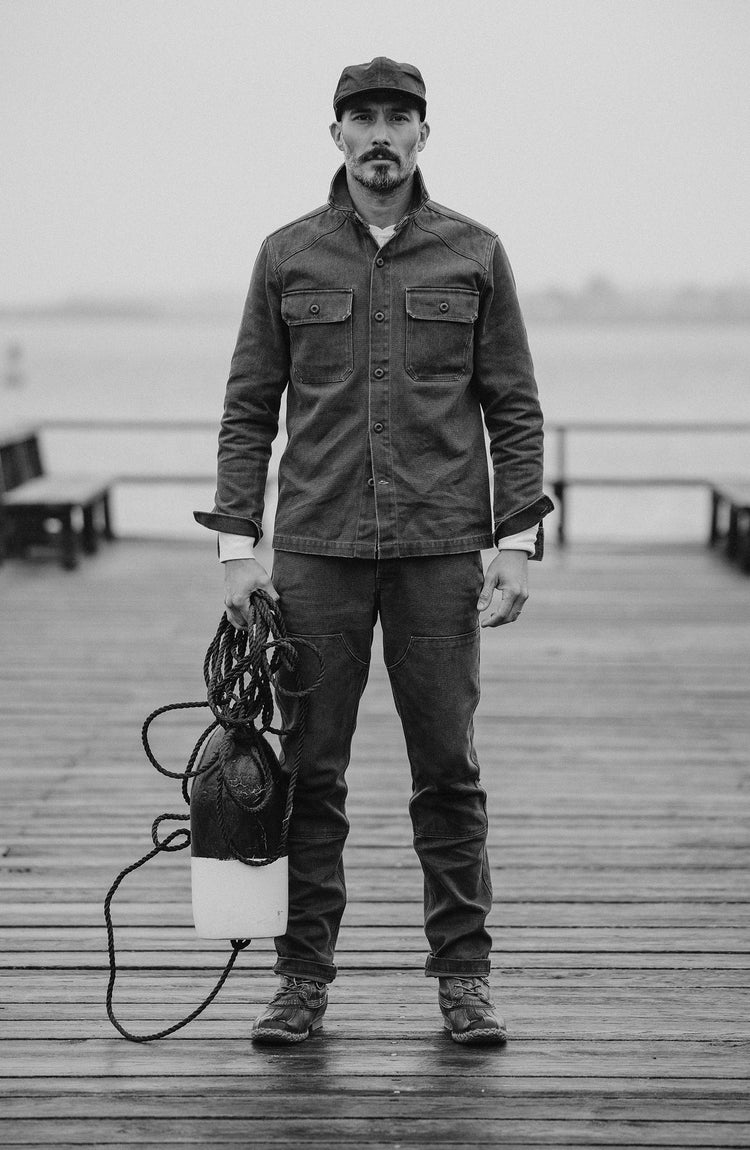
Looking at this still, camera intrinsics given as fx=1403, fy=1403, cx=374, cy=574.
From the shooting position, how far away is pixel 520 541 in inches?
89.9

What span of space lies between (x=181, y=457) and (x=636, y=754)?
102 feet

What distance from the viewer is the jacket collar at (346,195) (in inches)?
88.5

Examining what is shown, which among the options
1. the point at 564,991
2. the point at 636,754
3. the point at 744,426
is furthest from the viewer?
the point at 744,426

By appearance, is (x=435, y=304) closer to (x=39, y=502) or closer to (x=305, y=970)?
(x=305, y=970)

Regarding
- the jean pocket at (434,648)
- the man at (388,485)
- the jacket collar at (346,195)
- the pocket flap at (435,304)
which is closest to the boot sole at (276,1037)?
the man at (388,485)

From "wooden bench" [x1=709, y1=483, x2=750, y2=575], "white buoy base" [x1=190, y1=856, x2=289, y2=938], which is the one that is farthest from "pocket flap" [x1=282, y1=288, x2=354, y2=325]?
"wooden bench" [x1=709, y1=483, x2=750, y2=575]

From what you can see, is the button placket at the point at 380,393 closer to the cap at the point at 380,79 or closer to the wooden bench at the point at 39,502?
the cap at the point at 380,79

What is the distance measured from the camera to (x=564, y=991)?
2479 millimetres

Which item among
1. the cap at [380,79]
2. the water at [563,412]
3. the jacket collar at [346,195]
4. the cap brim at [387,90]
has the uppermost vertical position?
the cap at [380,79]

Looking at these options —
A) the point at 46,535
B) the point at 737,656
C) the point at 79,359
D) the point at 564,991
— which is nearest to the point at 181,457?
the point at 46,535

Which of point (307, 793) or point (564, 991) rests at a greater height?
point (307, 793)

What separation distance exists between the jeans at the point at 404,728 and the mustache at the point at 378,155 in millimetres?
624

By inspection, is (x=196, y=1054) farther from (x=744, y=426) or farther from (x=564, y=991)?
(x=744, y=426)

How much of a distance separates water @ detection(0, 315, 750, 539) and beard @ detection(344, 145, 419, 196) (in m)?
6.14
